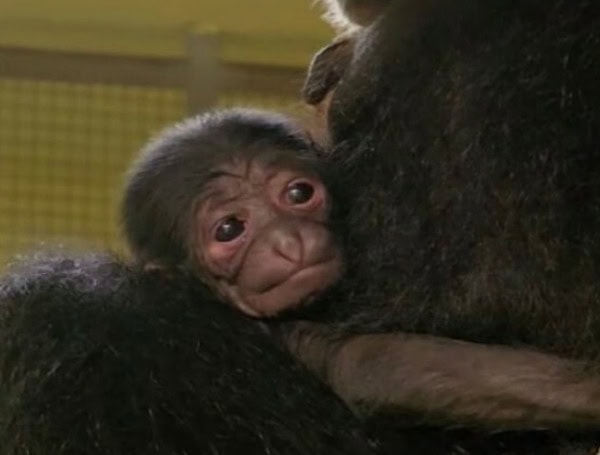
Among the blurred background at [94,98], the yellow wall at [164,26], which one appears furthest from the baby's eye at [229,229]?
the yellow wall at [164,26]

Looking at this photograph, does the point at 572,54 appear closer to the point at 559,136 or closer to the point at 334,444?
the point at 559,136

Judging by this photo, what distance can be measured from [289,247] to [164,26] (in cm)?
212

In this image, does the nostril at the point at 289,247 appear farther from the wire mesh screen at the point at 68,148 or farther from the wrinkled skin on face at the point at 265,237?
the wire mesh screen at the point at 68,148

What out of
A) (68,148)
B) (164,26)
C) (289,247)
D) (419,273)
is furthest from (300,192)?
(68,148)

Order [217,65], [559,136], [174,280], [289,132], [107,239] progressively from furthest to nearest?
[107,239] < [217,65] < [289,132] < [174,280] < [559,136]

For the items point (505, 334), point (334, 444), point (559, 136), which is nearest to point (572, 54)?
point (559, 136)

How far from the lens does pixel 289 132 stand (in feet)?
4.36

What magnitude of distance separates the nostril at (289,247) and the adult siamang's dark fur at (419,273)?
2.9 inches

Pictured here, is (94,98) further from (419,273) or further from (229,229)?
(419,273)

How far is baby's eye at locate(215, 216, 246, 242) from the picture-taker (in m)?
1.26

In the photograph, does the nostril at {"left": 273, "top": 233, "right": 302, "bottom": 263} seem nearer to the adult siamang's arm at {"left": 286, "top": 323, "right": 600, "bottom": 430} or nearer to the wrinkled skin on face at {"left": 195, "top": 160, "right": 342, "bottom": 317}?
the wrinkled skin on face at {"left": 195, "top": 160, "right": 342, "bottom": 317}

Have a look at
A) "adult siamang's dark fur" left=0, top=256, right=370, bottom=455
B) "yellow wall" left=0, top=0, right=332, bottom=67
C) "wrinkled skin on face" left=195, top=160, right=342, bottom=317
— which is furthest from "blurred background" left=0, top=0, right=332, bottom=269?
"adult siamang's dark fur" left=0, top=256, right=370, bottom=455

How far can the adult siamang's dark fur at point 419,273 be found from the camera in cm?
106

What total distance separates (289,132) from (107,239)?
1.88 metres
